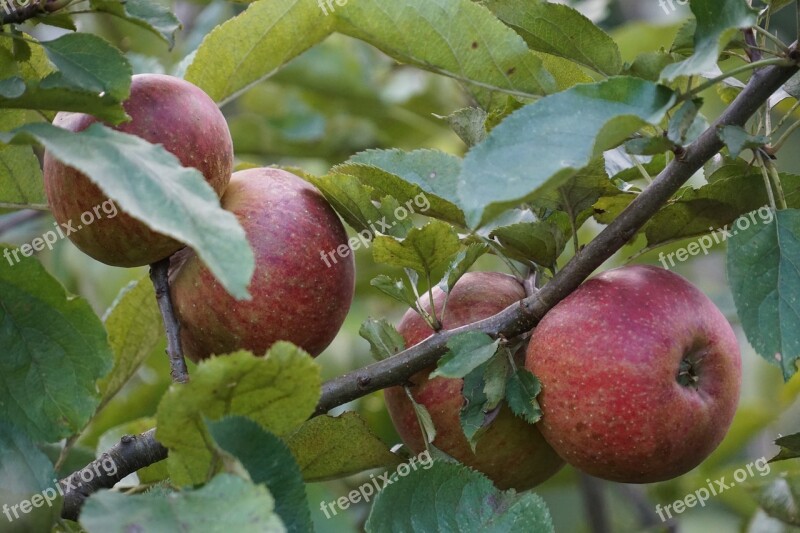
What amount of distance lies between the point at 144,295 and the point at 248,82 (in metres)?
0.34

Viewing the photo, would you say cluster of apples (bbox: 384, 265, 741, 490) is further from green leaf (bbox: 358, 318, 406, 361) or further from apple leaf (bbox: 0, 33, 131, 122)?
apple leaf (bbox: 0, 33, 131, 122)

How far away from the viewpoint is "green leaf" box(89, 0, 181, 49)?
947 mm

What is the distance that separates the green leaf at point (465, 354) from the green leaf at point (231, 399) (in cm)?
18

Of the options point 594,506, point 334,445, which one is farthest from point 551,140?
point 594,506

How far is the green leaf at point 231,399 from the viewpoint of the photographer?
2.68 feet

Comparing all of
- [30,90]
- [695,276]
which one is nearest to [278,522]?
[30,90]

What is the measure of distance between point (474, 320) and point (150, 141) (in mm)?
437

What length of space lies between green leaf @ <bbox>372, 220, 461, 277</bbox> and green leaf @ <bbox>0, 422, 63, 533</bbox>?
43 cm

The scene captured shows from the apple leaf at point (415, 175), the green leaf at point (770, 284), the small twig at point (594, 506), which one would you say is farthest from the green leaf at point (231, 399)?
the small twig at point (594, 506)

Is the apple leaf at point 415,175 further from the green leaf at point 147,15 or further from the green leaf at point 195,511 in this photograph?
the green leaf at point 195,511

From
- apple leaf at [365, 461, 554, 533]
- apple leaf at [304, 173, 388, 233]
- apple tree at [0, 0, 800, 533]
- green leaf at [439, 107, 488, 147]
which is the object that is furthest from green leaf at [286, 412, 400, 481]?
green leaf at [439, 107, 488, 147]

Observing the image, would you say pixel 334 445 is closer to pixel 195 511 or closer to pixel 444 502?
pixel 444 502

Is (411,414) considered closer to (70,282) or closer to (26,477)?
(26,477)

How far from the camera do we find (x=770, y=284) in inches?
38.7
